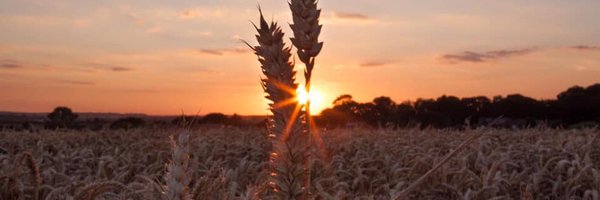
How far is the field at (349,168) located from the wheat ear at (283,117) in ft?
8.24

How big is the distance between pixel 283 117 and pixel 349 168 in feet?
31.4

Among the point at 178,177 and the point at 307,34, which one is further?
the point at 307,34

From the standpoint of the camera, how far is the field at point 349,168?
22.8ft

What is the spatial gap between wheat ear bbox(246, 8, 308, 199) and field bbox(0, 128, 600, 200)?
8.24ft

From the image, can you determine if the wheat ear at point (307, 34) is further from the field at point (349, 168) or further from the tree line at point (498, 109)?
the tree line at point (498, 109)

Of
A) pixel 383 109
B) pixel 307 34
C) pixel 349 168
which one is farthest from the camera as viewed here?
pixel 383 109

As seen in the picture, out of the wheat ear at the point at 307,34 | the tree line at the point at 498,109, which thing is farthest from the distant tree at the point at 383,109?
the wheat ear at the point at 307,34

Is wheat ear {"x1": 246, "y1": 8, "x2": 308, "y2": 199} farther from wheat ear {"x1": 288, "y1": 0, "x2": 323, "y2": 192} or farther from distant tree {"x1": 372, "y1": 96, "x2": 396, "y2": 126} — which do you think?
distant tree {"x1": 372, "y1": 96, "x2": 396, "y2": 126}

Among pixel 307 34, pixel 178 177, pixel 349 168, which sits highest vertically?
pixel 307 34

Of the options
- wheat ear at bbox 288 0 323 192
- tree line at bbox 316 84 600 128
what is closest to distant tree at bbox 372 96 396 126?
tree line at bbox 316 84 600 128

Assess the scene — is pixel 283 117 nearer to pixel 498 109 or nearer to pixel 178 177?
pixel 178 177

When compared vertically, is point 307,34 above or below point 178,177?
above

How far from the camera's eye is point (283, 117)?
39.6 inches

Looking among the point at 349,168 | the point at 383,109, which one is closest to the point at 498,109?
the point at 383,109
